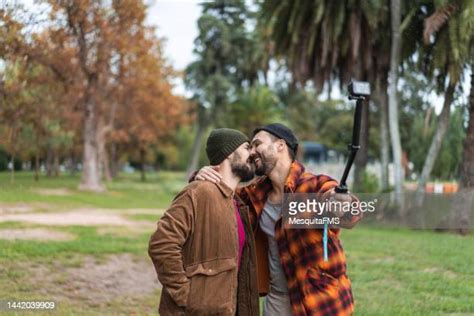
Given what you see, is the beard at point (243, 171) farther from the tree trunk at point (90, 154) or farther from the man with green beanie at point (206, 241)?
the tree trunk at point (90, 154)

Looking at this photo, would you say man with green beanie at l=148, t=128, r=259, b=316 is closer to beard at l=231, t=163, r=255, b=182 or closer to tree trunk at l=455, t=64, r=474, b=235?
beard at l=231, t=163, r=255, b=182

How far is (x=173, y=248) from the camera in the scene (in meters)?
2.44

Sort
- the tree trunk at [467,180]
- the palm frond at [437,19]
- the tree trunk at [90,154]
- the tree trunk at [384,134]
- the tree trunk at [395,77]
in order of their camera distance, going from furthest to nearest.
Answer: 1. the tree trunk at [90,154]
2. the tree trunk at [384,134]
3. the tree trunk at [395,77]
4. the palm frond at [437,19]
5. the tree trunk at [467,180]

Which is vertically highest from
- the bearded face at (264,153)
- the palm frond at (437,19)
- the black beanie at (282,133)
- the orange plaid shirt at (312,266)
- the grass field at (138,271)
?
the palm frond at (437,19)

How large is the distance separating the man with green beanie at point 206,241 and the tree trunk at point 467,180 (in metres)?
2.31

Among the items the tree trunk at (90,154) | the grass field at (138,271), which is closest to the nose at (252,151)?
the grass field at (138,271)

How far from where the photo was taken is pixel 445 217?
441cm

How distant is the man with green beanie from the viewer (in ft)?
8.10

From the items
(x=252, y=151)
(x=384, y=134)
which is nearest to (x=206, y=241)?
(x=252, y=151)

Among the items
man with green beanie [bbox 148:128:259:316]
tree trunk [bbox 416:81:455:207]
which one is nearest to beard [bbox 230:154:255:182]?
man with green beanie [bbox 148:128:259:316]

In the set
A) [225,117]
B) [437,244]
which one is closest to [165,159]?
[225,117]

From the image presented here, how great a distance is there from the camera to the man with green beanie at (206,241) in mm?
2469

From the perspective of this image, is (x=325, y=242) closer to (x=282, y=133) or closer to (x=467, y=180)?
(x=282, y=133)

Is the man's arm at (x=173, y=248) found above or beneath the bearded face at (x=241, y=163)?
beneath
